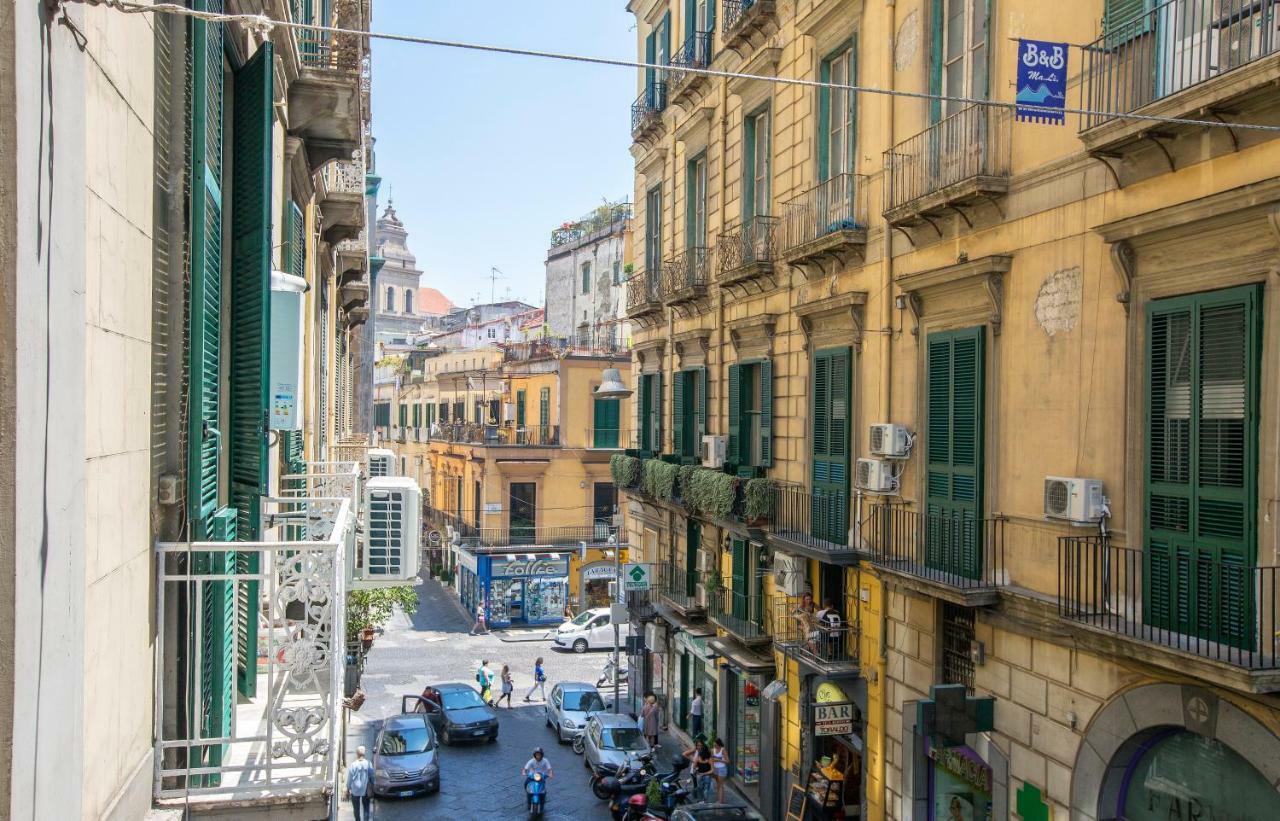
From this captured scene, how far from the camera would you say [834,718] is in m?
15.3

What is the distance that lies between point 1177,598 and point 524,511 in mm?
34660

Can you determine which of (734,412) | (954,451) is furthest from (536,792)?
(954,451)

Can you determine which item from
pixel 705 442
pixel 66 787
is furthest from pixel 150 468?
pixel 705 442

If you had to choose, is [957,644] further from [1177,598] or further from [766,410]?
[766,410]

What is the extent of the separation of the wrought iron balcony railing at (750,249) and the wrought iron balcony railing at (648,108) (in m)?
5.93

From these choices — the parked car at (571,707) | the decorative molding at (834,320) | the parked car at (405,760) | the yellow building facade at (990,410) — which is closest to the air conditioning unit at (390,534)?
the yellow building facade at (990,410)

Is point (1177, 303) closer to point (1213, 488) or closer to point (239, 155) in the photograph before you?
point (1213, 488)

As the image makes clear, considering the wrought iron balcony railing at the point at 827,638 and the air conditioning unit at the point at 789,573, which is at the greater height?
the air conditioning unit at the point at 789,573

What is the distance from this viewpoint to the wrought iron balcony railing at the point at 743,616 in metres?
18.2

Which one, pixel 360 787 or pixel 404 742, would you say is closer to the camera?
pixel 360 787

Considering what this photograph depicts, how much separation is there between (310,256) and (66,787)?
12.5m

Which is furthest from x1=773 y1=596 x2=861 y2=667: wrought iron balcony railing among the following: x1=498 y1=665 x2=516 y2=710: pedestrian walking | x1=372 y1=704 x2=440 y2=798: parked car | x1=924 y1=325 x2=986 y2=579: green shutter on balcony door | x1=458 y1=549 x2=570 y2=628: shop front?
x1=458 y1=549 x2=570 y2=628: shop front

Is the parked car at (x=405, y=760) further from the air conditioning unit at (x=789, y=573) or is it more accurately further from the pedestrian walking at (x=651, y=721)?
the air conditioning unit at (x=789, y=573)

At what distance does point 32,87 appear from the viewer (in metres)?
3.52
